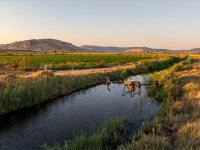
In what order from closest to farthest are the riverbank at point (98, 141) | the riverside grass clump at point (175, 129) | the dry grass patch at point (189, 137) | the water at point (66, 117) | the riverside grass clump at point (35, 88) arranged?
1. the dry grass patch at point (189, 137)
2. the riverside grass clump at point (175, 129)
3. the riverbank at point (98, 141)
4. the water at point (66, 117)
5. the riverside grass clump at point (35, 88)

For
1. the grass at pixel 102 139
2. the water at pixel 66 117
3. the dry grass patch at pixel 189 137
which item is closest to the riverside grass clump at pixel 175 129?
the dry grass patch at pixel 189 137

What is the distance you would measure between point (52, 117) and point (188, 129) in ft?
32.4

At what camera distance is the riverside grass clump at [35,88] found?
19250mm

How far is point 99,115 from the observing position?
18156 millimetres

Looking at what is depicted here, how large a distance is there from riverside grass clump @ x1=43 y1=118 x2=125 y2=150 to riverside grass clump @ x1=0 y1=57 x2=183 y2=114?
322 inches

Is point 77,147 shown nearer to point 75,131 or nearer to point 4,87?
point 75,131

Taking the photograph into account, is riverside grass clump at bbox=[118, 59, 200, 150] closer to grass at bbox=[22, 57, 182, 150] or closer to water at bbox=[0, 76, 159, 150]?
grass at bbox=[22, 57, 182, 150]

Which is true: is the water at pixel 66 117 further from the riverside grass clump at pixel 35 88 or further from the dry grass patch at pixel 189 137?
the dry grass patch at pixel 189 137

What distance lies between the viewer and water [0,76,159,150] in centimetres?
1379

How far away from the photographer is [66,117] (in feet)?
58.4

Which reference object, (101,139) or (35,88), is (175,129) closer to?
(101,139)

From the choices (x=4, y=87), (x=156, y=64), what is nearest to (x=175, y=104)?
(x=4, y=87)

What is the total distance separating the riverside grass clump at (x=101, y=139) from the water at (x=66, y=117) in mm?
1220

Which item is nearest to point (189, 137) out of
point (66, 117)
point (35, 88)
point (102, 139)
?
point (102, 139)
